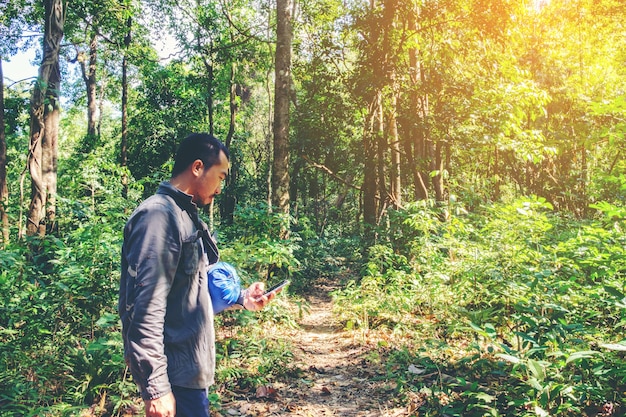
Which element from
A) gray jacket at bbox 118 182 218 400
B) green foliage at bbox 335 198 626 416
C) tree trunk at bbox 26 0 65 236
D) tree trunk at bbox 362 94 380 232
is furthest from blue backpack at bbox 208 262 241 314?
tree trunk at bbox 362 94 380 232

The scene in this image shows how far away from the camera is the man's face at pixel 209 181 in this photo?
7.28ft

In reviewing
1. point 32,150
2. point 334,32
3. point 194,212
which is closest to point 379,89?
point 334,32

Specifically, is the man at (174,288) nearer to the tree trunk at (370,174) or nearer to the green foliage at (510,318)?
the green foliage at (510,318)

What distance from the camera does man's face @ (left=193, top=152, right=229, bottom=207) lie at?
222 centimetres

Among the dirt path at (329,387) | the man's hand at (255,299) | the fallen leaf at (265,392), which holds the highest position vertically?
the man's hand at (255,299)

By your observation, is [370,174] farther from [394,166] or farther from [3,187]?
[3,187]

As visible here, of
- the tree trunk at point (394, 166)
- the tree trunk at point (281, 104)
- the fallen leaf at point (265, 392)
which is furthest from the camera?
the tree trunk at point (394, 166)

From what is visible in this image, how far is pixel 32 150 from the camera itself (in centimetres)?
736

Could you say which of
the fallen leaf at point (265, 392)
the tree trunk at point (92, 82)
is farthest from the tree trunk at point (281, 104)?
the tree trunk at point (92, 82)

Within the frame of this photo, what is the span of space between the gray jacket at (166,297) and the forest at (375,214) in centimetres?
206

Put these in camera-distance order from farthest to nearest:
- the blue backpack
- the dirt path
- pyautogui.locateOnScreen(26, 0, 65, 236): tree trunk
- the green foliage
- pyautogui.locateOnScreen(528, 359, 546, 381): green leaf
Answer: pyautogui.locateOnScreen(26, 0, 65, 236): tree trunk → the dirt path → the green foliage → pyautogui.locateOnScreen(528, 359, 546, 381): green leaf → the blue backpack

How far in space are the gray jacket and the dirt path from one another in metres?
2.44

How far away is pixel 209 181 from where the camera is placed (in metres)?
2.24

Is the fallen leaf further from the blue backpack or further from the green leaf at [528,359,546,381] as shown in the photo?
the green leaf at [528,359,546,381]
